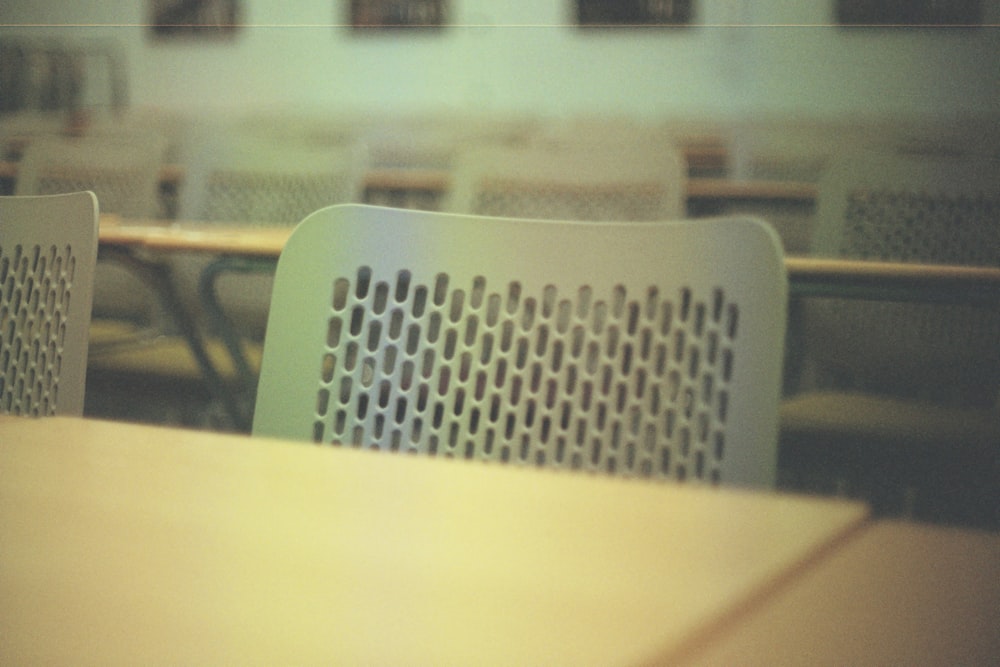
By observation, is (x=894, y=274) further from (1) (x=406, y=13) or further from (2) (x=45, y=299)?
(1) (x=406, y=13)

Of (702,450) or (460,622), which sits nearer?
(460,622)

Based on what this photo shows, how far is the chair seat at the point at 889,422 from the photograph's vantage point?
1675 millimetres

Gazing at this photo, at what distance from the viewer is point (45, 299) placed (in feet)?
3.15

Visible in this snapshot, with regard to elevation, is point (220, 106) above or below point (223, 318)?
above

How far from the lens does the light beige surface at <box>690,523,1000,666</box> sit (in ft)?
1.05

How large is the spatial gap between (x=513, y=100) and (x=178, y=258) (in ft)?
12.0

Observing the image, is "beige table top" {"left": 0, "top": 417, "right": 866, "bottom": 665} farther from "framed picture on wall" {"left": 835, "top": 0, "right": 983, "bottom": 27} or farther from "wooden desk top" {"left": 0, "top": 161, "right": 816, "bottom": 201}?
"framed picture on wall" {"left": 835, "top": 0, "right": 983, "bottom": 27}

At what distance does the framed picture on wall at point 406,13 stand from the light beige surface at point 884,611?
5923 millimetres

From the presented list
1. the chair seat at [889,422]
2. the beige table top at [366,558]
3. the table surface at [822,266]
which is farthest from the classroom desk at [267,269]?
the beige table top at [366,558]

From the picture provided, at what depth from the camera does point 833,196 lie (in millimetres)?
1980

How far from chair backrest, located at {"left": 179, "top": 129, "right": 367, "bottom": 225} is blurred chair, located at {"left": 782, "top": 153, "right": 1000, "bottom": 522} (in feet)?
3.74

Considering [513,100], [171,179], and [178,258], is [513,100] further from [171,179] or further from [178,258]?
[178,258]

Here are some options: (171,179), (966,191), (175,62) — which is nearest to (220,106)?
(175,62)

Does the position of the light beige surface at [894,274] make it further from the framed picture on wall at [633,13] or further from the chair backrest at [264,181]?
the framed picture on wall at [633,13]
